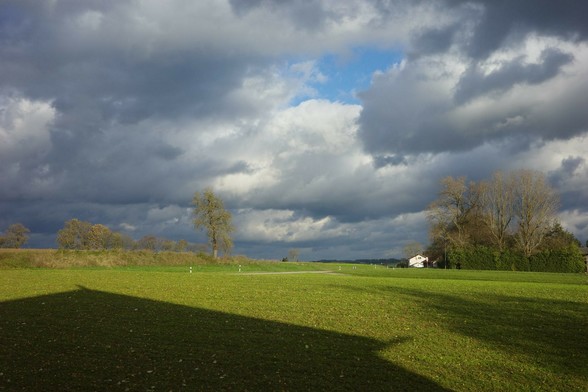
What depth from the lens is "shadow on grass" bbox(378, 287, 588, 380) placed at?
10.9m

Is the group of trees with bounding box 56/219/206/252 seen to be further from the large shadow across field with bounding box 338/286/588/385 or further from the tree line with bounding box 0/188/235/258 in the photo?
the large shadow across field with bounding box 338/286/588/385

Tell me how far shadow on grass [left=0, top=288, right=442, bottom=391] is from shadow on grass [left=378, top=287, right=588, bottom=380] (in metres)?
3.68

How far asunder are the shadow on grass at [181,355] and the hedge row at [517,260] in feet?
256

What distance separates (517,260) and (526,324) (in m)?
74.3

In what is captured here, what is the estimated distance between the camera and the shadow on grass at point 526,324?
10898 mm

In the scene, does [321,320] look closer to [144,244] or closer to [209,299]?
[209,299]

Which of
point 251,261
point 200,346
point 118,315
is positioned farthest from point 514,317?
point 251,261

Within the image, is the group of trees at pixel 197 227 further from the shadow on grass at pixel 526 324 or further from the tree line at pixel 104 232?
the shadow on grass at pixel 526 324

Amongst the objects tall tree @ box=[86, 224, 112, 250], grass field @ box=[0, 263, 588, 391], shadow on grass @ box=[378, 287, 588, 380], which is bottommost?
shadow on grass @ box=[378, 287, 588, 380]

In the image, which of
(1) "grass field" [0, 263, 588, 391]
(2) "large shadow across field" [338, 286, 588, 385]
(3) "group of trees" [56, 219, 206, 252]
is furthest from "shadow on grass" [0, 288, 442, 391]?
(3) "group of trees" [56, 219, 206, 252]

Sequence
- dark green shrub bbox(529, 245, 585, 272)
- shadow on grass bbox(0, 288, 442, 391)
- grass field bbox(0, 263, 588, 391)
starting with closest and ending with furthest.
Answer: shadow on grass bbox(0, 288, 442, 391), grass field bbox(0, 263, 588, 391), dark green shrub bbox(529, 245, 585, 272)

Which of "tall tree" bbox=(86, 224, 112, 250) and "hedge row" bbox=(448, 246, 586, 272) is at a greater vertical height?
"tall tree" bbox=(86, 224, 112, 250)

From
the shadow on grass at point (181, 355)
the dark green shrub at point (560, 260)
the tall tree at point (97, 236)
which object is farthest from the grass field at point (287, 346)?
the tall tree at point (97, 236)

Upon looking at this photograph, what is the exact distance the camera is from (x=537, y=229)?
8581cm
